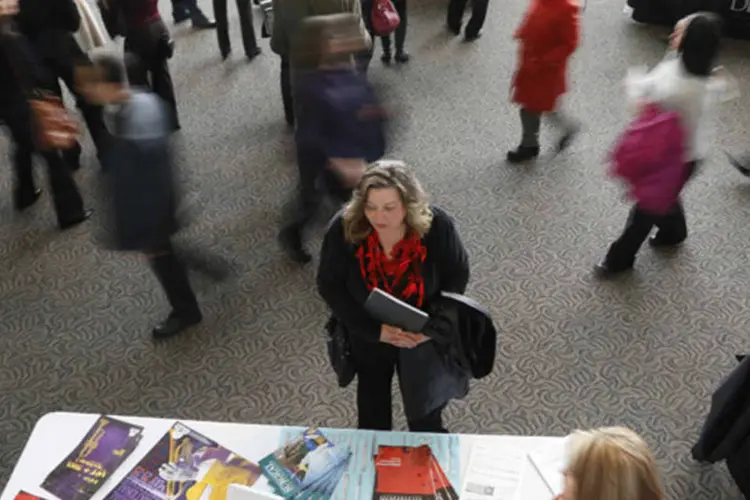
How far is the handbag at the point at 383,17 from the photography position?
14.9 feet

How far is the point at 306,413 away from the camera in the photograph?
3.10 metres

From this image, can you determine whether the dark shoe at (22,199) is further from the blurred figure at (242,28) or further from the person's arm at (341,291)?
the person's arm at (341,291)

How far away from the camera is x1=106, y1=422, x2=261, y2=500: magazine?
1.99 m

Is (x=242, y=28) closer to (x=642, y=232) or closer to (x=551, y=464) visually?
(x=642, y=232)

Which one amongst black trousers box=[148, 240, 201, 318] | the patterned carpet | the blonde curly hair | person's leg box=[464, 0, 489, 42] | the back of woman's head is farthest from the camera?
person's leg box=[464, 0, 489, 42]

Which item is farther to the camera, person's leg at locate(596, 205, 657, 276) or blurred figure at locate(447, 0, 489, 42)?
blurred figure at locate(447, 0, 489, 42)

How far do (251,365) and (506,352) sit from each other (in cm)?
111

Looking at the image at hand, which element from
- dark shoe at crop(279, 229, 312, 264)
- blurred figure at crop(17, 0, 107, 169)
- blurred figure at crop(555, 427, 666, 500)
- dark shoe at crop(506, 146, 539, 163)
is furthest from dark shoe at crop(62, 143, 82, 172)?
blurred figure at crop(555, 427, 666, 500)


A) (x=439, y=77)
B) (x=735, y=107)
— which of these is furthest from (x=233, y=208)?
(x=735, y=107)

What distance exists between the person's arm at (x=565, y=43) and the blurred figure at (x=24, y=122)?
2518 millimetres

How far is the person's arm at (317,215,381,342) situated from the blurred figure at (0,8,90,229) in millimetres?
2144

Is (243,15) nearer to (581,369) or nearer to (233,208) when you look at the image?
(233,208)

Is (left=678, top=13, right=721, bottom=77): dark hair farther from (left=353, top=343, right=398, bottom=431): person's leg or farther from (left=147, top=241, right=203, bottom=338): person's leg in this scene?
(left=147, top=241, right=203, bottom=338): person's leg

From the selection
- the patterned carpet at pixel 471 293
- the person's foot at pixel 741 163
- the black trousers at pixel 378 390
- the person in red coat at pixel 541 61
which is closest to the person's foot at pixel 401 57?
the patterned carpet at pixel 471 293
